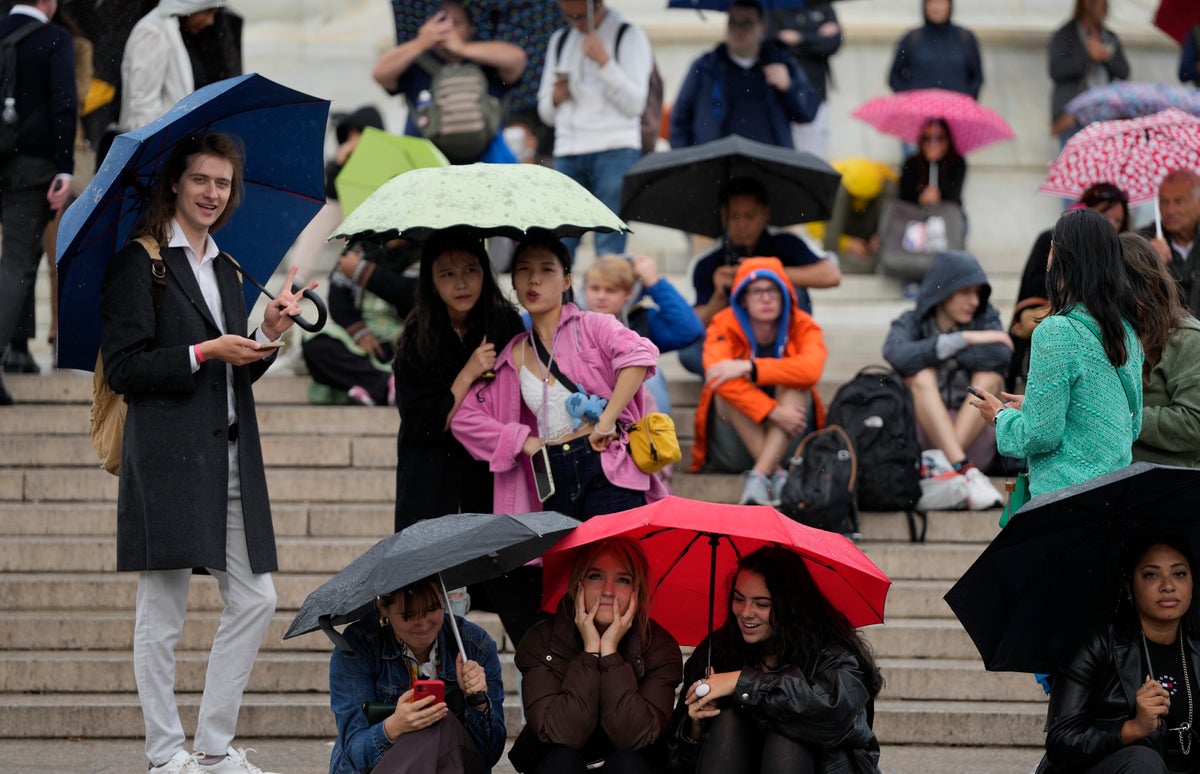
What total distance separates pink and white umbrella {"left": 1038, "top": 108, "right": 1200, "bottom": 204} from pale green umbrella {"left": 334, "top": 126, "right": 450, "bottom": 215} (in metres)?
3.19

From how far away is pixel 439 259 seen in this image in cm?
634

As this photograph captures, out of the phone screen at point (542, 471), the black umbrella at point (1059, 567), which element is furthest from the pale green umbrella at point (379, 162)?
the black umbrella at point (1059, 567)

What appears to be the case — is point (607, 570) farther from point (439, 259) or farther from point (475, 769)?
point (439, 259)

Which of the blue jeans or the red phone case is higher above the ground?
the blue jeans

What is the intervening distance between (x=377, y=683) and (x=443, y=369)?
131 cm

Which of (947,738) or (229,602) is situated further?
(947,738)

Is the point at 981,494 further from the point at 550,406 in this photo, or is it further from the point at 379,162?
the point at 379,162

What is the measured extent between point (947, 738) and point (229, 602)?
290 centimetres

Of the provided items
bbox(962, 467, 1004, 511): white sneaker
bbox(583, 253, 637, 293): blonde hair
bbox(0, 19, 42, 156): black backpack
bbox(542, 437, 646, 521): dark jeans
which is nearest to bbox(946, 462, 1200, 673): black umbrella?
bbox(542, 437, 646, 521): dark jeans

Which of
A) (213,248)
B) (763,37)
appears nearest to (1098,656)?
(213,248)

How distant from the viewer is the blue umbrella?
5652mm

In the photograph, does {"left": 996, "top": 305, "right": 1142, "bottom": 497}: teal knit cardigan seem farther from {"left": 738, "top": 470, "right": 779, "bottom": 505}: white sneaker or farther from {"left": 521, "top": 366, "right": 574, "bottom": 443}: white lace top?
{"left": 738, "top": 470, "right": 779, "bottom": 505}: white sneaker

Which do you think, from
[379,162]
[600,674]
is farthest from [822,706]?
[379,162]

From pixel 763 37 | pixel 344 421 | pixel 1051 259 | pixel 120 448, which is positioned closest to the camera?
pixel 1051 259
